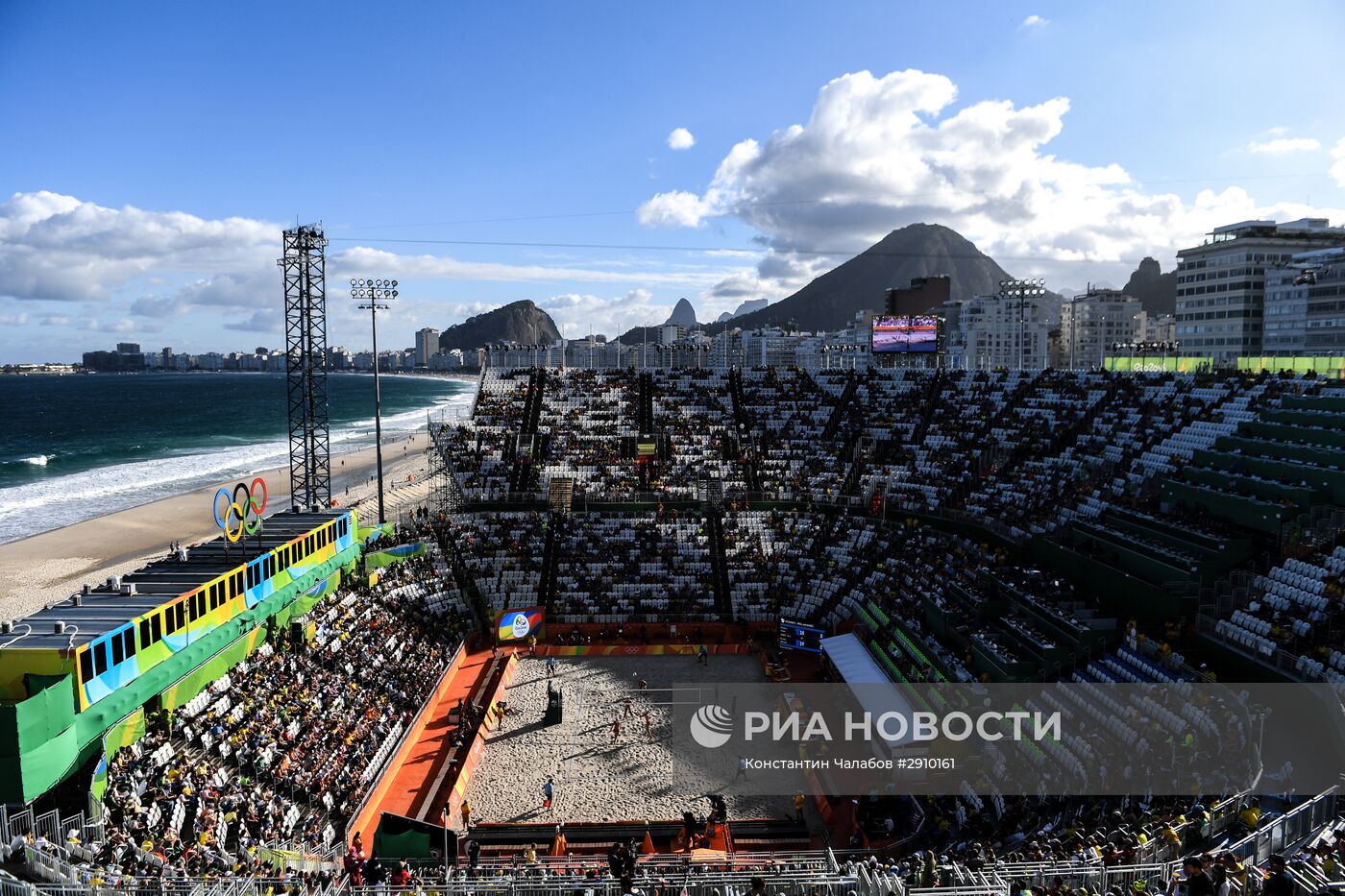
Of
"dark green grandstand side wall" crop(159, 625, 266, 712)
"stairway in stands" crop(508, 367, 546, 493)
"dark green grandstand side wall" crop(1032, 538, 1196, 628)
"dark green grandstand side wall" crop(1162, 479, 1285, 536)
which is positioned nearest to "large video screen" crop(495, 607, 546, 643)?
"stairway in stands" crop(508, 367, 546, 493)

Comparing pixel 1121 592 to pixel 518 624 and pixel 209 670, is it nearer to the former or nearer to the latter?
pixel 518 624

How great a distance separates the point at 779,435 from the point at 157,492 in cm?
5880

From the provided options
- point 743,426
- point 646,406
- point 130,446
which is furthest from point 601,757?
point 130,446

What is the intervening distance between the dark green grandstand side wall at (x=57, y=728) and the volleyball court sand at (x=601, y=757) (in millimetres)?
9010

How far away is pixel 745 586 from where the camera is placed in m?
41.8

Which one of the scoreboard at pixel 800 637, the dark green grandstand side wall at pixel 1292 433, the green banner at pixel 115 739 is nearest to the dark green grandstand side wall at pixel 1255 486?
the dark green grandstand side wall at pixel 1292 433

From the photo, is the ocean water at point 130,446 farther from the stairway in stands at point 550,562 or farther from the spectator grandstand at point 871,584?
the stairway in stands at point 550,562

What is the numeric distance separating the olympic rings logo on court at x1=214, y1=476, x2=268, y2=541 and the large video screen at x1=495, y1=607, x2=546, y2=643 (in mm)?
12310

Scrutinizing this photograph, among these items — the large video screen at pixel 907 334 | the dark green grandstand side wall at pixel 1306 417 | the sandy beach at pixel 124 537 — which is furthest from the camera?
the large video screen at pixel 907 334

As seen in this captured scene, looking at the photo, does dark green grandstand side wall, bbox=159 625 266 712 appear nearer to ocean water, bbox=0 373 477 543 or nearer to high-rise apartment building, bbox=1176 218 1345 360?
ocean water, bbox=0 373 477 543

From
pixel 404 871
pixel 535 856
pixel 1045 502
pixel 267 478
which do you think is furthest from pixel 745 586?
pixel 267 478

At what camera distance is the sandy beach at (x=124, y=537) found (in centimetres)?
4562

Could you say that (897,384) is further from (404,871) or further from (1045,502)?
(404,871)

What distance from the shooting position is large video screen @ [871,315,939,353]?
61.4m
